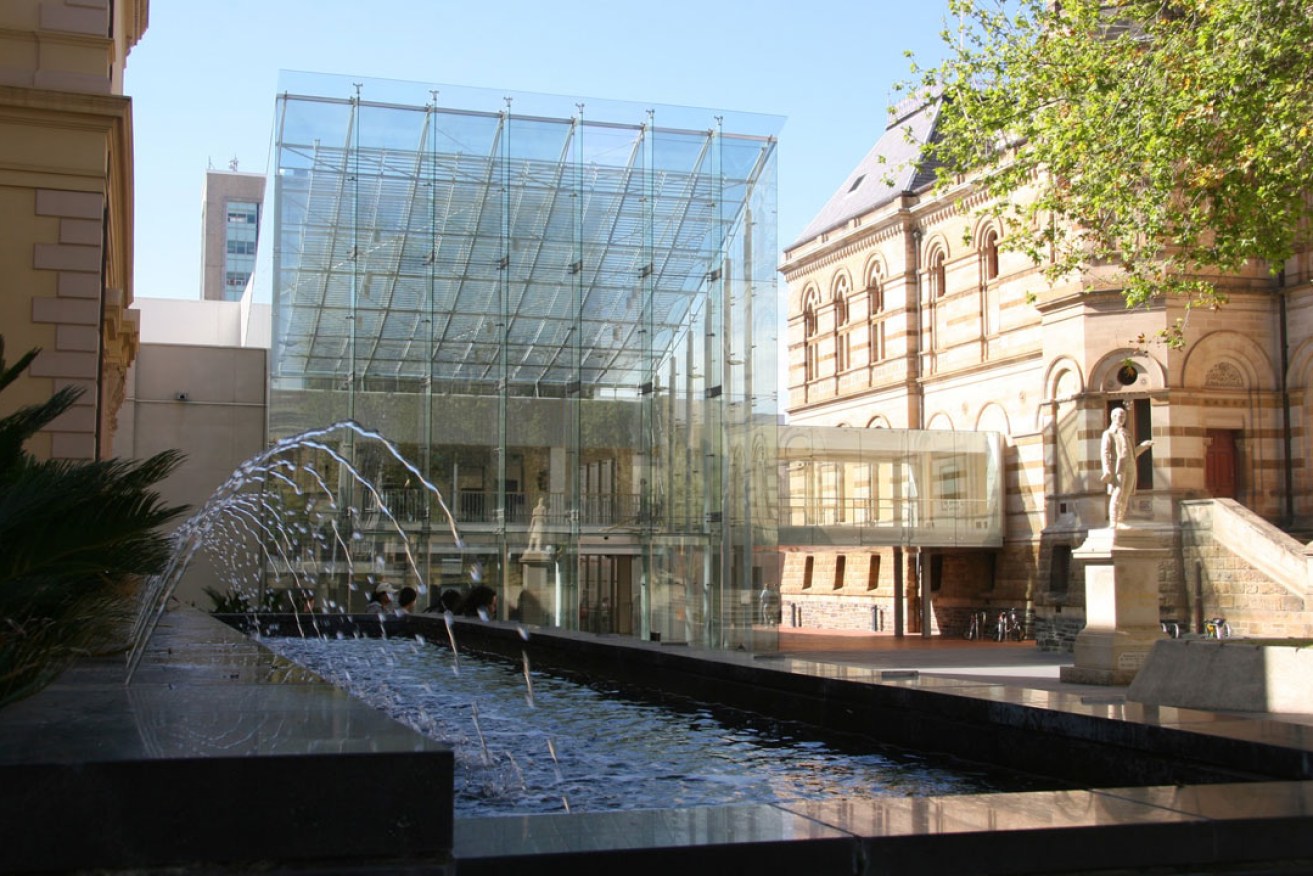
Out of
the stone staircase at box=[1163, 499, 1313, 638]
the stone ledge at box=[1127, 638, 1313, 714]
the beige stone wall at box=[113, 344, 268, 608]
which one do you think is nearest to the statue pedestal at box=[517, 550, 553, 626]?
the beige stone wall at box=[113, 344, 268, 608]

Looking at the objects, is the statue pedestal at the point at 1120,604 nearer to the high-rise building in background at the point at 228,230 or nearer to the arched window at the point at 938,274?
the arched window at the point at 938,274

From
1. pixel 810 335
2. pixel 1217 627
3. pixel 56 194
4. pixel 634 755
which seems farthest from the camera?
pixel 810 335

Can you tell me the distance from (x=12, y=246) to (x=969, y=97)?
13567mm

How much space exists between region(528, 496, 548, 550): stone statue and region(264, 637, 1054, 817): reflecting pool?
15.9m

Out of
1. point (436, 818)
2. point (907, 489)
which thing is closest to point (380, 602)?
point (436, 818)

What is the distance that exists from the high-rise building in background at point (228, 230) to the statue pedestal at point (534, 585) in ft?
219

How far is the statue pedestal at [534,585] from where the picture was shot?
92.5 feet

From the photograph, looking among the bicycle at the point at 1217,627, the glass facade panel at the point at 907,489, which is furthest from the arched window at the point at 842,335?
the bicycle at the point at 1217,627

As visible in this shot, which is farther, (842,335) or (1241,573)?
(842,335)

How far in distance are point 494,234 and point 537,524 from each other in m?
6.10

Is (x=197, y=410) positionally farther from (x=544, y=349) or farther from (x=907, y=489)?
(x=907, y=489)

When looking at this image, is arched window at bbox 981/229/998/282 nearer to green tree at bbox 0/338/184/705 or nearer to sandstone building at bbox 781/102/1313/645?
sandstone building at bbox 781/102/1313/645

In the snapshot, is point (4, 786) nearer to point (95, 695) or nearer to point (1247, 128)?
point (95, 695)

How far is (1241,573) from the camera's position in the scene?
95.0 feet
